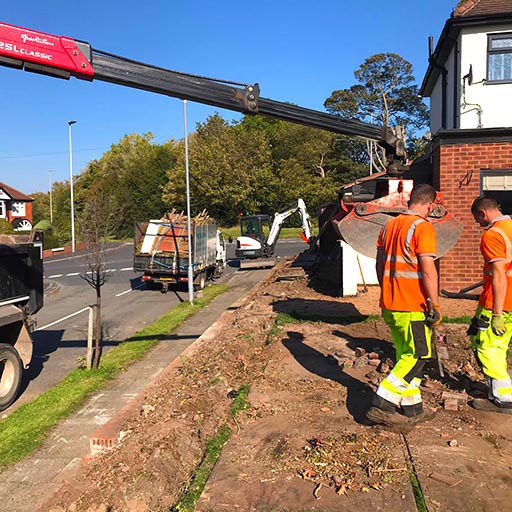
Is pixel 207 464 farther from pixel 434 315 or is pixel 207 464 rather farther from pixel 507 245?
pixel 507 245

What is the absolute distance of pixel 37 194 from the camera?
89750 millimetres

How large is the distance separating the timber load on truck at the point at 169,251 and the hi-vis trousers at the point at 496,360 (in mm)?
14362

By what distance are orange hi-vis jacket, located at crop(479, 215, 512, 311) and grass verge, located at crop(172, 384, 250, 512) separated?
253 cm

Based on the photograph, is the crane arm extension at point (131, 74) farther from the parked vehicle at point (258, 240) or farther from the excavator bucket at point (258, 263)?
the excavator bucket at point (258, 263)

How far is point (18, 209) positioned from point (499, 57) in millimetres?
56033

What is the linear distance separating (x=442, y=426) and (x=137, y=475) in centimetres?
A: 252

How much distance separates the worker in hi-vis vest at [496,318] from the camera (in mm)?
4680

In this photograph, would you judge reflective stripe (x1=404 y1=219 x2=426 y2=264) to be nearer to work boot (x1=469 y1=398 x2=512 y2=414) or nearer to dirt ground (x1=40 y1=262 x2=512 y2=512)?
dirt ground (x1=40 y1=262 x2=512 y2=512)

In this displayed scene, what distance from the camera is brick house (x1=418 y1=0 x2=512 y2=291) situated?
10.8m

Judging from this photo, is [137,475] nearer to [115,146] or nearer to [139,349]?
[139,349]

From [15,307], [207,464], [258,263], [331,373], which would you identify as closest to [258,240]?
[258,263]

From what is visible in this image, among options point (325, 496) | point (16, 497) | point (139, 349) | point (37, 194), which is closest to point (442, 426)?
point (325, 496)

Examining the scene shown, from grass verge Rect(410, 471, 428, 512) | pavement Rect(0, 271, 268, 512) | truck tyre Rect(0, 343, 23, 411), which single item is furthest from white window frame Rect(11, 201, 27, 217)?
grass verge Rect(410, 471, 428, 512)

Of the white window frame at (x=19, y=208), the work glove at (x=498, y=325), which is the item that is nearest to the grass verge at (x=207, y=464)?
the work glove at (x=498, y=325)
